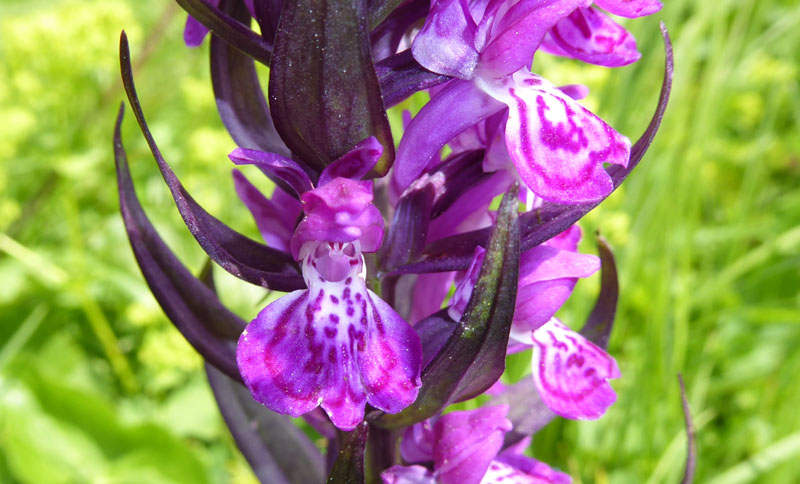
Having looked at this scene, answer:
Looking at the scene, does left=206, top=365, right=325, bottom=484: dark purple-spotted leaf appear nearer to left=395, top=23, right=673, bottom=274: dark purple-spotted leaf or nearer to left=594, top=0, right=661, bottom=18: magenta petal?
left=395, top=23, right=673, bottom=274: dark purple-spotted leaf

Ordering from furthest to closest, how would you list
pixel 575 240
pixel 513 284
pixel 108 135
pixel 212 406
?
pixel 108 135 → pixel 212 406 → pixel 575 240 → pixel 513 284

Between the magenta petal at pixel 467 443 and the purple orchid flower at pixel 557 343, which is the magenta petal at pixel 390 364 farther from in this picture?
the magenta petal at pixel 467 443

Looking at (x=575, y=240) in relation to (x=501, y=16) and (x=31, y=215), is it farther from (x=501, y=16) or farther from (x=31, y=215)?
(x=31, y=215)

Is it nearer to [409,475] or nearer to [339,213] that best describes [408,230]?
[339,213]

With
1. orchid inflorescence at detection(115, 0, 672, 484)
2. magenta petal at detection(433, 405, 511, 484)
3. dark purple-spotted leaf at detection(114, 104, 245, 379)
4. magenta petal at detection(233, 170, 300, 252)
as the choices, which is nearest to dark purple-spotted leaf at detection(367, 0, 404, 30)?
orchid inflorescence at detection(115, 0, 672, 484)

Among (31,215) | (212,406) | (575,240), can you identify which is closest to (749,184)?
(575,240)

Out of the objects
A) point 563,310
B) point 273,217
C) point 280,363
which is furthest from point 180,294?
point 563,310
